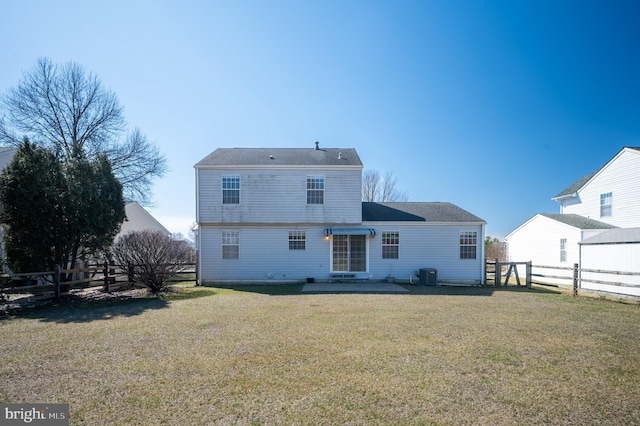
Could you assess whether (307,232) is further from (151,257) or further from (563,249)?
(563,249)

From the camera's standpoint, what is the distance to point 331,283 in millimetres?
15258

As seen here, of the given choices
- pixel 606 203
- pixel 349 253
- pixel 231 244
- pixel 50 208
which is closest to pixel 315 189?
pixel 349 253

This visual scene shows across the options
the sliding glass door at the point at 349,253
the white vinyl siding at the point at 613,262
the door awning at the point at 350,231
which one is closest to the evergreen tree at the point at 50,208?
the door awning at the point at 350,231

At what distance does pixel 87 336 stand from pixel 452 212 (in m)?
16.2

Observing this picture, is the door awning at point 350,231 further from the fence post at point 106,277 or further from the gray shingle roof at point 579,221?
the gray shingle roof at point 579,221

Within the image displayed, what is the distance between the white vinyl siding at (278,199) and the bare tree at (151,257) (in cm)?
269

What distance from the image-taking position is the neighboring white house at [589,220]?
1555 cm

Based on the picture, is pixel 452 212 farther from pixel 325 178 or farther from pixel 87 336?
pixel 87 336

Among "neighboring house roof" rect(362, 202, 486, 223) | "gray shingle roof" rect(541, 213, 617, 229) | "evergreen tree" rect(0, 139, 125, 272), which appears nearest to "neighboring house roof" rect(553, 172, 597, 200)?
"gray shingle roof" rect(541, 213, 617, 229)

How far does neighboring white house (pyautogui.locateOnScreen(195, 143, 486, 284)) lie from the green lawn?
654 centimetres

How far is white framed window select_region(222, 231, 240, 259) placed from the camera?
15594 mm

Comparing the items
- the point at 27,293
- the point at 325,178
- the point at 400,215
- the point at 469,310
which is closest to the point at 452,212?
the point at 400,215

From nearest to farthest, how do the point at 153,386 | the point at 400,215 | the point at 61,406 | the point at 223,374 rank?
the point at 61,406, the point at 153,386, the point at 223,374, the point at 400,215

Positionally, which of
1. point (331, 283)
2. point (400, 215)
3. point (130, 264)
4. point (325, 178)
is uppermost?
point (325, 178)
